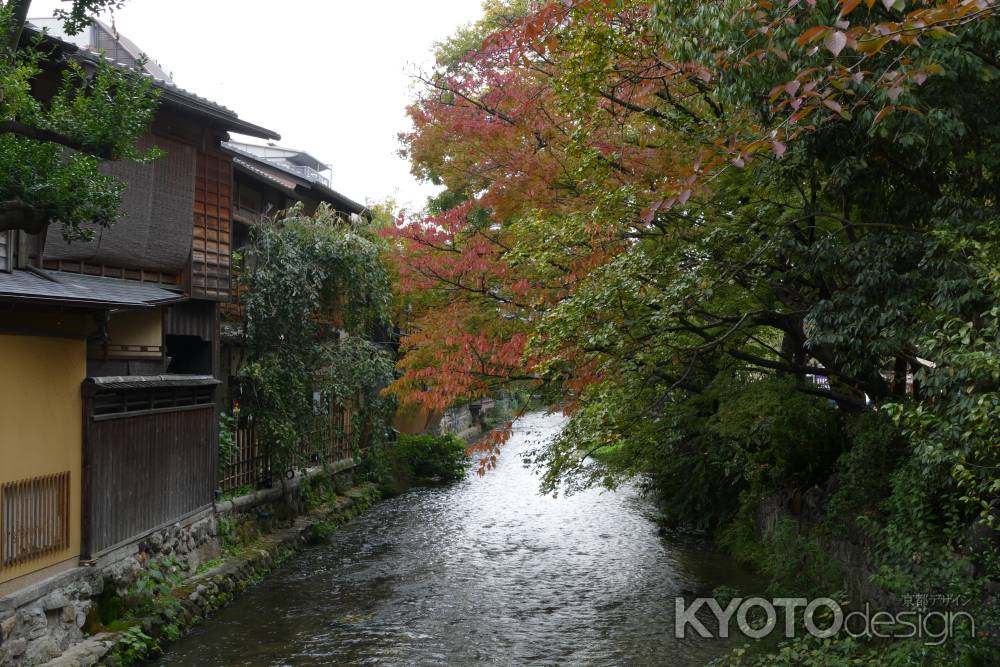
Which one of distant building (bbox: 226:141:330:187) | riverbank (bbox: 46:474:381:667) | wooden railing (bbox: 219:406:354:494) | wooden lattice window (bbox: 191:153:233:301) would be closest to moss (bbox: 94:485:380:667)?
riverbank (bbox: 46:474:381:667)

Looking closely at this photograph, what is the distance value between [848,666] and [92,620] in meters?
8.96

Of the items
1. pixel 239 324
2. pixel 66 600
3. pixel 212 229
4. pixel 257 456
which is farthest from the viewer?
pixel 257 456

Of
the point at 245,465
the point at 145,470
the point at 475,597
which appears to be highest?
the point at 145,470

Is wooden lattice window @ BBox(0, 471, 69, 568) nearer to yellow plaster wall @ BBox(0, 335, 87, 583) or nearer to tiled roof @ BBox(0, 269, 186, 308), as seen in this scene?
yellow plaster wall @ BBox(0, 335, 87, 583)

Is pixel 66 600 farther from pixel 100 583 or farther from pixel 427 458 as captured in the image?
pixel 427 458

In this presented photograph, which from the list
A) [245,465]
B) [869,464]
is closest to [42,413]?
[245,465]

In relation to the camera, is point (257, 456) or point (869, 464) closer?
point (869, 464)

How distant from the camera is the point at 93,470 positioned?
1041cm

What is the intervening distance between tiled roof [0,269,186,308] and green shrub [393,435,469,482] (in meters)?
15.7

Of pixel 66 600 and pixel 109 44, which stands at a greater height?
pixel 109 44

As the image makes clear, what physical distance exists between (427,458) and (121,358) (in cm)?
1621

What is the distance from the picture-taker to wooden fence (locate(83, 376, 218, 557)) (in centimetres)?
1047

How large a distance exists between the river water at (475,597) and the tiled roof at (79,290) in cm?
475

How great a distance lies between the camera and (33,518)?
9234 mm
